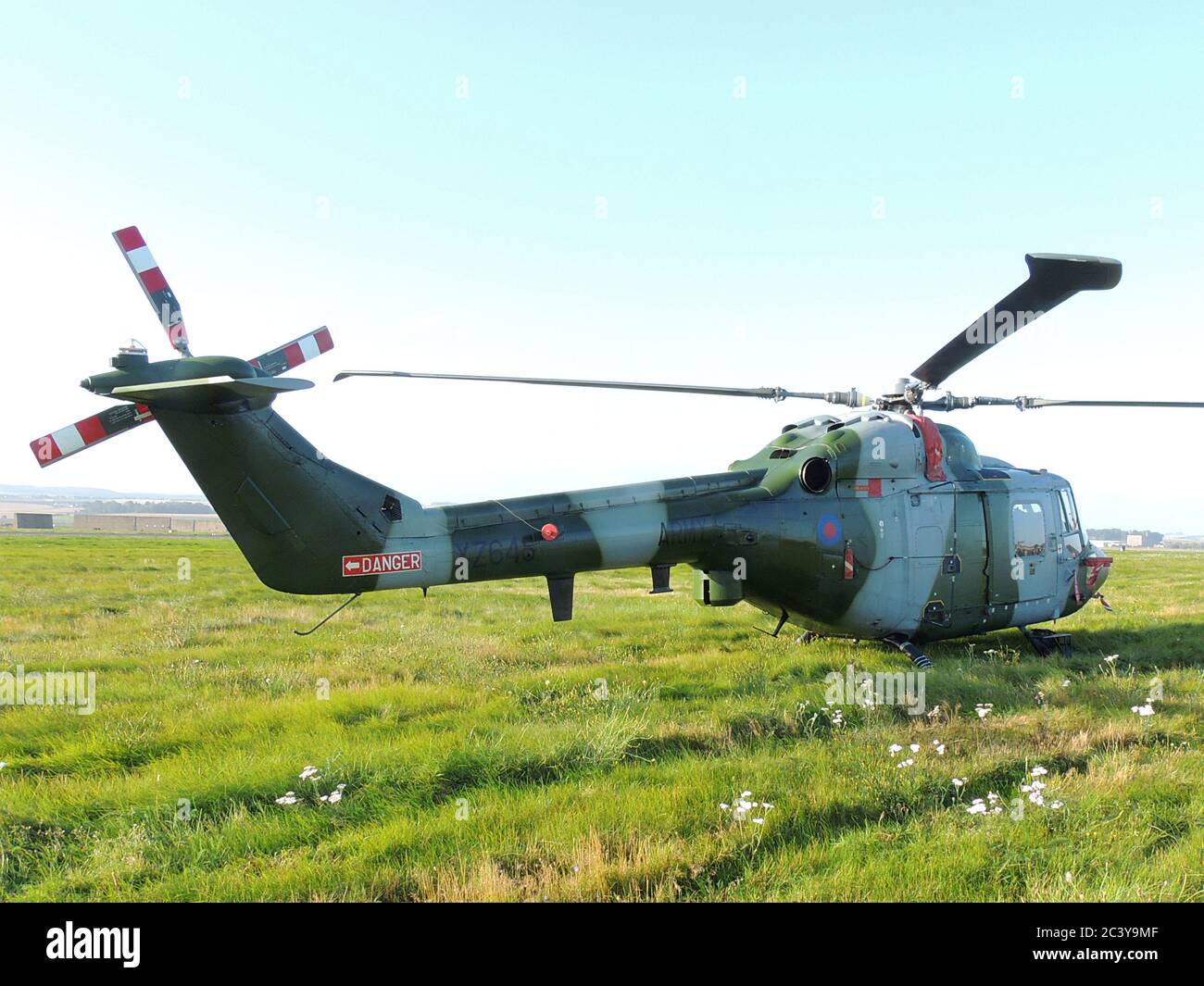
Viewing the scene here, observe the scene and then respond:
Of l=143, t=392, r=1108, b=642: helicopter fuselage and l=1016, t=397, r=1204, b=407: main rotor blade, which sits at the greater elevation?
l=1016, t=397, r=1204, b=407: main rotor blade

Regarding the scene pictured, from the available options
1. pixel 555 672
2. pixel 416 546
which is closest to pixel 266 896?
pixel 416 546

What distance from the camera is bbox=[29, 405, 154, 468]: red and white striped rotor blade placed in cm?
620

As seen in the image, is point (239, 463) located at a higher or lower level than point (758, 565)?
higher

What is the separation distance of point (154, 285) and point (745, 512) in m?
7.46

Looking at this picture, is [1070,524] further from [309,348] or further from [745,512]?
[309,348]

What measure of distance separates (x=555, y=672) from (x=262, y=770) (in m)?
4.41

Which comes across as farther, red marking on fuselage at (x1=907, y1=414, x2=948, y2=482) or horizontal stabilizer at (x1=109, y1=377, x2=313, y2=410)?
red marking on fuselage at (x1=907, y1=414, x2=948, y2=482)

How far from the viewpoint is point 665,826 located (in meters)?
5.40

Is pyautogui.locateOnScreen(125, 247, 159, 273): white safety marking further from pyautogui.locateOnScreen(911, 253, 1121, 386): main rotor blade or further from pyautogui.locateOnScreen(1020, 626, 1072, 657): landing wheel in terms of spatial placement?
pyautogui.locateOnScreen(1020, 626, 1072, 657): landing wheel

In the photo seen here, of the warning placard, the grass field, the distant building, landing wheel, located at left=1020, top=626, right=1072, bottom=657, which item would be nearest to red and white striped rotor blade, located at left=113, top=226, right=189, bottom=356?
the warning placard

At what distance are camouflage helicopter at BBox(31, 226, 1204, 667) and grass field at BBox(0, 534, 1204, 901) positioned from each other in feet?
3.93

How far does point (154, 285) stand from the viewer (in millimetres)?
7172

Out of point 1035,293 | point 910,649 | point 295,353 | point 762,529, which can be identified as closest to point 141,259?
point 295,353
